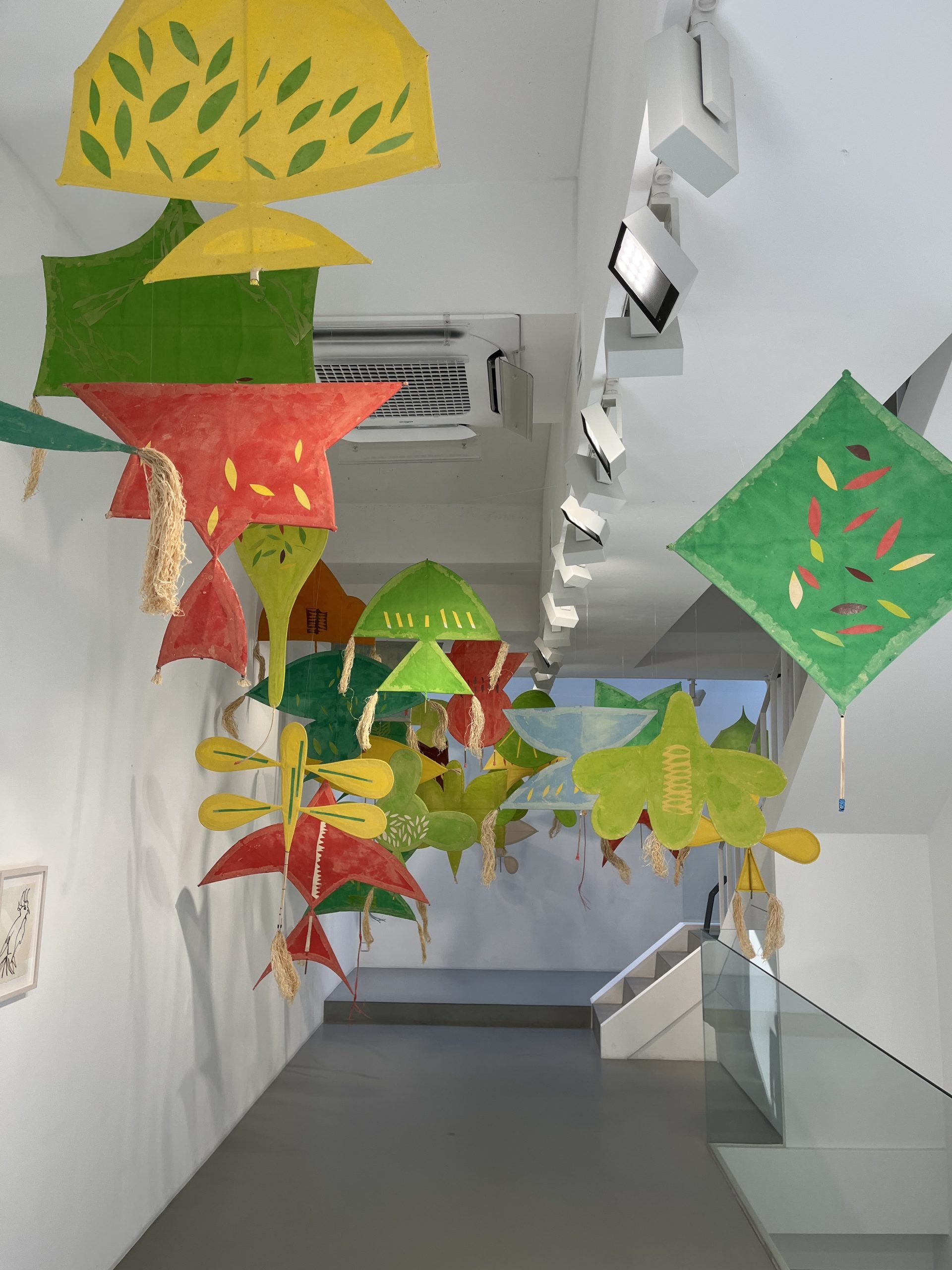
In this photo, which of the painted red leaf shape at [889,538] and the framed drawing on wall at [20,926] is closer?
the painted red leaf shape at [889,538]

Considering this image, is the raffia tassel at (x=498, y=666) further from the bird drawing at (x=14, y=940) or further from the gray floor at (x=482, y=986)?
the gray floor at (x=482, y=986)

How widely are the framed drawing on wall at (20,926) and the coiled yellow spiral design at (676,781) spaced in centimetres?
216

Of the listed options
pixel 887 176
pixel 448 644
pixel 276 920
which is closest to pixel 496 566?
pixel 448 644

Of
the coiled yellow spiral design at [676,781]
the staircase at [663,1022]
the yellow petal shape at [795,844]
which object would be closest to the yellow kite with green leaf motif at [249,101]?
the coiled yellow spiral design at [676,781]

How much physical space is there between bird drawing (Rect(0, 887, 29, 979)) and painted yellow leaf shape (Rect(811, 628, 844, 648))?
2.49 m

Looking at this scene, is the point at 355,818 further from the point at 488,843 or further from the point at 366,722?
the point at 488,843

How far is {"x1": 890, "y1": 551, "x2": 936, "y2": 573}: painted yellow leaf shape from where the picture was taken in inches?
71.4

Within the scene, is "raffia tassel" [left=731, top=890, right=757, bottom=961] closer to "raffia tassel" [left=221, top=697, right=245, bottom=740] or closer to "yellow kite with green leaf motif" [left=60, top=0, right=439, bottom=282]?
"raffia tassel" [left=221, top=697, right=245, bottom=740]

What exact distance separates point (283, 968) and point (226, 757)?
966 mm

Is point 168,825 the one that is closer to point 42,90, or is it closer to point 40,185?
point 40,185

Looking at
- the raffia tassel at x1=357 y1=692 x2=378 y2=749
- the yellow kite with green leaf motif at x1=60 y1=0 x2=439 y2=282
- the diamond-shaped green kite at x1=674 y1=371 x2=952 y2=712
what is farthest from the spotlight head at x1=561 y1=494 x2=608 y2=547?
the yellow kite with green leaf motif at x1=60 y1=0 x2=439 y2=282

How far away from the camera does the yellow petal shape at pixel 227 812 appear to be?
3.83m

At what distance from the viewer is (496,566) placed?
24.2 ft

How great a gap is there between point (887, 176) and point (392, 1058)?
693cm
